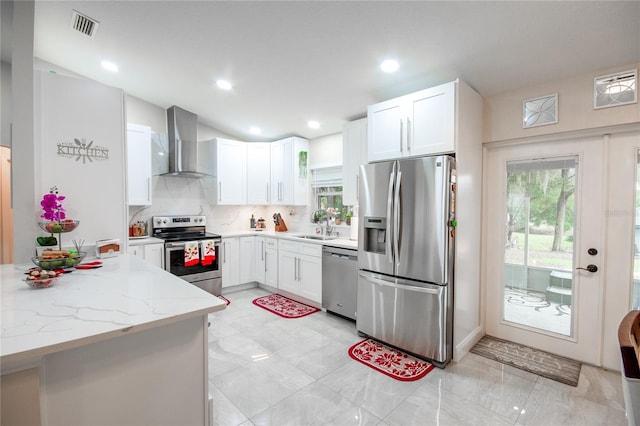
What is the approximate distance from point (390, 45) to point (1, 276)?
3.03m

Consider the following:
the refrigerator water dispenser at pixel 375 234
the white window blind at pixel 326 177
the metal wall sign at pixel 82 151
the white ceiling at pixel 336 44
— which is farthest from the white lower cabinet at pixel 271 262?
the metal wall sign at pixel 82 151

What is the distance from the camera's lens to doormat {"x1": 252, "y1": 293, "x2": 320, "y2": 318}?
380 centimetres

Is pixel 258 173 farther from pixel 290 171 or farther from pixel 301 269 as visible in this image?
pixel 301 269

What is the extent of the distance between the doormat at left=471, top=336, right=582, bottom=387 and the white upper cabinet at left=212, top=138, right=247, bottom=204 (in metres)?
3.88

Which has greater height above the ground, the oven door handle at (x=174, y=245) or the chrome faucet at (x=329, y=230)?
the chrome faucet at (x=329, y=230)

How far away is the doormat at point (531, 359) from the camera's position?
7.94 ft

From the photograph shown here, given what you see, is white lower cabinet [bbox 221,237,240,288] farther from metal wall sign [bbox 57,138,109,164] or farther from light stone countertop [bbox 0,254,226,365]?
light stone countertop [bbox 0,254,226,365]

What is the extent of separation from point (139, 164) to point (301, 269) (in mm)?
2571

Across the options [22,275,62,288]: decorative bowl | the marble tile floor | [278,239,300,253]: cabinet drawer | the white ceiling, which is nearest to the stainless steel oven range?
[278,239,300,253]: cabinet drawer

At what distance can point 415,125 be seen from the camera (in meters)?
2.77

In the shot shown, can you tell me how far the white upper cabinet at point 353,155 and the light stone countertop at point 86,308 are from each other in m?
2.50

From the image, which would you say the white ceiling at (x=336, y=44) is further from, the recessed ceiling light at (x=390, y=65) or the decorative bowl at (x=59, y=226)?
the decorative bowl at (x=59, y=226)

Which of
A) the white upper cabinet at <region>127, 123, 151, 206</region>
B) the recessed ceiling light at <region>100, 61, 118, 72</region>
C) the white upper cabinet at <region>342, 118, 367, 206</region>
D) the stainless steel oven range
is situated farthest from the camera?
the stainless steel oven range

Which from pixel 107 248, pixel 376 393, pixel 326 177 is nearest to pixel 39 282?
pixel 107 248
